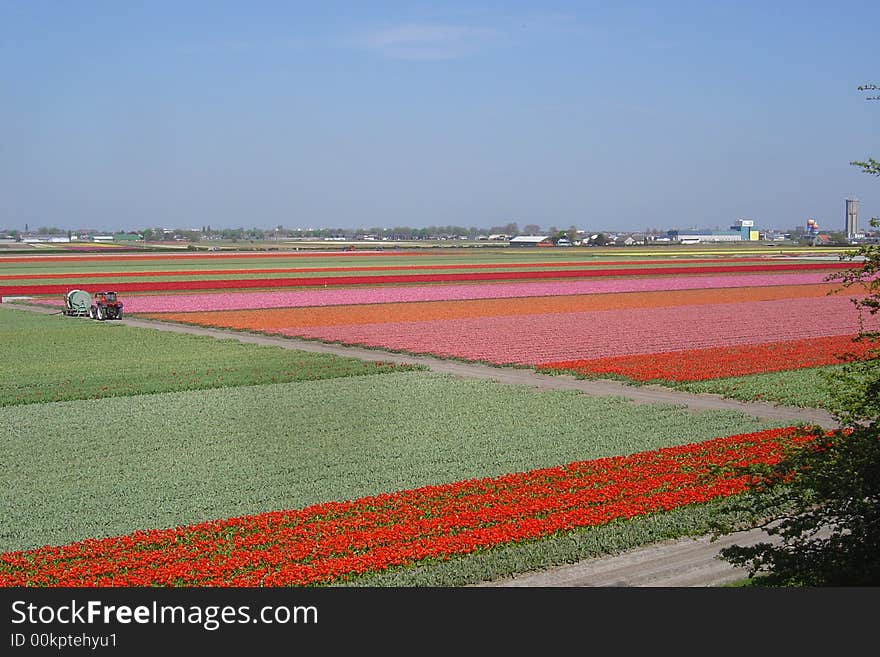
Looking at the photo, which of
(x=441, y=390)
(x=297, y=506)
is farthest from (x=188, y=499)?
(x=441, y=390)

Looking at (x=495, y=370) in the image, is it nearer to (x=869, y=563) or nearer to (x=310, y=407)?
(x=310, y=407)

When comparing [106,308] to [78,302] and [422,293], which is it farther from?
[422,293]

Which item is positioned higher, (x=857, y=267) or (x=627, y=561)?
(x=857, y=267)

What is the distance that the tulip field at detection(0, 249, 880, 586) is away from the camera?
1662 centimetres

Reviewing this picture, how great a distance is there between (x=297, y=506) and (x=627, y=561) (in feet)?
20.3

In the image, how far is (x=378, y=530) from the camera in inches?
693

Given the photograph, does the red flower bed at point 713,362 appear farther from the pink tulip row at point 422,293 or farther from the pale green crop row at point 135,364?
the pink tulip row at point 422,293

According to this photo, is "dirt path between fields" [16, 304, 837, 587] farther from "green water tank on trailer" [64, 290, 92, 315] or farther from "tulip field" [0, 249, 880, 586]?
"green water tank on trailer" [64, 290, 92, 315]

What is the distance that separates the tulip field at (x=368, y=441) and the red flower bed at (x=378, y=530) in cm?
5

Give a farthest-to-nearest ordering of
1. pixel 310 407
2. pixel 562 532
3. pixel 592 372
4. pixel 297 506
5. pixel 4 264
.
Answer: pixel 4 264 < pixel 592 372 < pixel 310 407 < pixel 297 506 < pixel 562 532

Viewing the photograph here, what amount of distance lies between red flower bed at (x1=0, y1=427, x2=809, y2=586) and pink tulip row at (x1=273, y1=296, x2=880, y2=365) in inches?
779

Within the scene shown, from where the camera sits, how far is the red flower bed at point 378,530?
1534 cm

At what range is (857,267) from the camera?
483 inches

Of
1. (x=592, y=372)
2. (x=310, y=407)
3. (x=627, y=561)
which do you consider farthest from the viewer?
(x=592, y=372)
